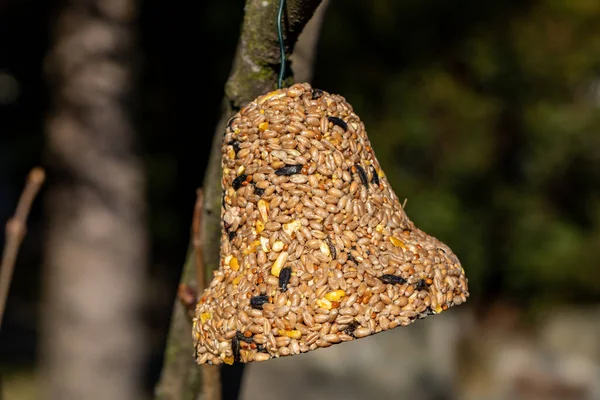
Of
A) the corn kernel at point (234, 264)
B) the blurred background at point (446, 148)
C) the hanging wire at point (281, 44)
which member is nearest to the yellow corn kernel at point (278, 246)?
the corn kernel at point (234, 264)

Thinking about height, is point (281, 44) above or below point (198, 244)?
above

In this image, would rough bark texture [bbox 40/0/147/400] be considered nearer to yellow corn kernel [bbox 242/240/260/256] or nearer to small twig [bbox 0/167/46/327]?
small twig [bbox 0/167/46/327]

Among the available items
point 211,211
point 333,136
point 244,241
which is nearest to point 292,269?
point 244,241

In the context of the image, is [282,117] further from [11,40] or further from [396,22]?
[11,40]

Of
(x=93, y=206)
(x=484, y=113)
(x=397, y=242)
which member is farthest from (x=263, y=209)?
(x=484, y=113)

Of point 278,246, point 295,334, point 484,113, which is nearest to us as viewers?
point 295,334

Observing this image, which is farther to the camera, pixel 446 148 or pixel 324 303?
pixel 446 148

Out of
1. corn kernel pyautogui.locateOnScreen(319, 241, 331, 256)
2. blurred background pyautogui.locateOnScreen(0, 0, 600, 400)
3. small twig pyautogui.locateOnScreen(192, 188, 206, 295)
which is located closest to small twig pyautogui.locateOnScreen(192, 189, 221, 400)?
small twig pyautogui.locateOnScreen(192, 188, 206, 295)

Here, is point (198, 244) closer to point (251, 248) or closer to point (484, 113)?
point (251, 248)
